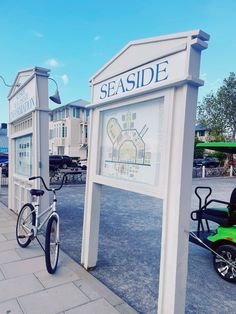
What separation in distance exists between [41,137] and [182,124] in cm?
310

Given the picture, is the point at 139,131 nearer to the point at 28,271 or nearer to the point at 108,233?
the point at 28,271

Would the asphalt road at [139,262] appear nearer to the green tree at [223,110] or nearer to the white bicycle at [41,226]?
the white bicycle at [41,226]

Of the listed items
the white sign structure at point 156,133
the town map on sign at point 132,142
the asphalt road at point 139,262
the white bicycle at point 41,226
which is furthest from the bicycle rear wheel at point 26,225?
the town map on sign at point 132,142

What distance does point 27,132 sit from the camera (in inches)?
198

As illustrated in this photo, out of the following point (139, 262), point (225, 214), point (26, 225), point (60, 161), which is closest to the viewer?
point (139, 262)

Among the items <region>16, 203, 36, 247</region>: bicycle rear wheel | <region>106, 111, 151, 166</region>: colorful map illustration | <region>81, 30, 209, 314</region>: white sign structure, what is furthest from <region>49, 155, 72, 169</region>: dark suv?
<region>106, 111, 151, 166</region>: colorful map illustration

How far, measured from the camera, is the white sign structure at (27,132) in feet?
14.6

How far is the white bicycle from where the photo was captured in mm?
3010

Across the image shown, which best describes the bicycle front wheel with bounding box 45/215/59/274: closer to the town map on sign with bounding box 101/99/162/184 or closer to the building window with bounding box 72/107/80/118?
the town map on sign with bounding box 101/99/162/184

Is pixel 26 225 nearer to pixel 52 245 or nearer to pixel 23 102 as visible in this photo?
pixel 52 245

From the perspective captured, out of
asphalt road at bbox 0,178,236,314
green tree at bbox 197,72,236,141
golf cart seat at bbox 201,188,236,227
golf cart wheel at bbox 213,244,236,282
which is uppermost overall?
green tree at bbox 197,72,236,141

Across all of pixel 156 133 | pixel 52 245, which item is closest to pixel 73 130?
pixel 52 245

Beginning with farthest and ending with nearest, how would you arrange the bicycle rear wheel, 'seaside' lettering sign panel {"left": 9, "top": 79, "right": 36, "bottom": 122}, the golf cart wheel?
'seaside' lettering sign panel {"left": 9, "top": 79, "right": 36, "bottom": 122}, the bicycle rear wheel, the golf cart wheel

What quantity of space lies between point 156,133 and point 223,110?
22166 mm
